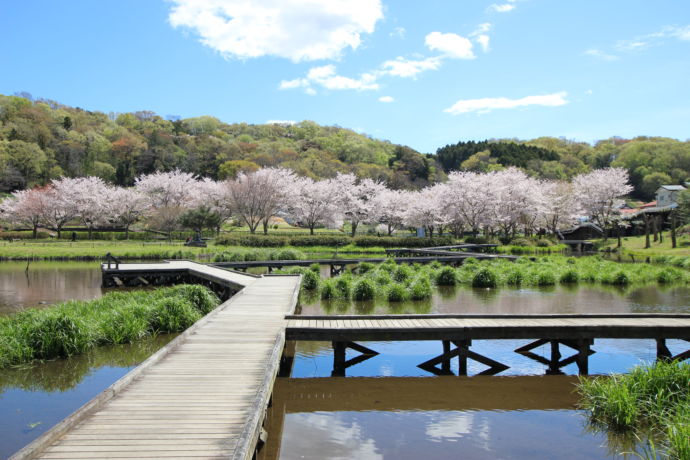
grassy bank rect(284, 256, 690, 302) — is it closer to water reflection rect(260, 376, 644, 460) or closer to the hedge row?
water reflection rect(260, 376, 644, 460)

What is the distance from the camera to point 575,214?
2197 inches

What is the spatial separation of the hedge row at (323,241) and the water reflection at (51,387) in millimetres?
32295

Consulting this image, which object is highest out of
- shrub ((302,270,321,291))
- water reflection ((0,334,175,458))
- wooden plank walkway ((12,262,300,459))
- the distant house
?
the distant house

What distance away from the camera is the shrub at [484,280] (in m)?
23.5

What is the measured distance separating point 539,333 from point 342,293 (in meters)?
10.2

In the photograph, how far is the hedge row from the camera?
146 feet

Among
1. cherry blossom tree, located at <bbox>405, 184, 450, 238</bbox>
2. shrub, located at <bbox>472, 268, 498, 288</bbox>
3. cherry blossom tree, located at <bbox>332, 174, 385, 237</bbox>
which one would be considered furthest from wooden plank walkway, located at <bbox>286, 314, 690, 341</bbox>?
cherry blossom tree, located at <bbox>332, 174, 385, 237</bbox>

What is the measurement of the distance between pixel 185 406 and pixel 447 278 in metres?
19.3

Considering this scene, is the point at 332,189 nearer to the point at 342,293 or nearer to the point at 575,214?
the point at 575,214

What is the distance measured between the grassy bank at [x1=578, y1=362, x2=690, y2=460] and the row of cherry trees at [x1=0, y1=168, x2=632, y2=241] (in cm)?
4293

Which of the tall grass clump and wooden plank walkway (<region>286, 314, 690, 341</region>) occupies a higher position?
wooden plank walkway (<region>286, 314, 690, 341</region>)

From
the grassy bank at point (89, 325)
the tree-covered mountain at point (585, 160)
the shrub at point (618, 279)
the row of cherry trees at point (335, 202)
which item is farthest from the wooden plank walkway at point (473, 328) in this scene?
the tree-covered mountain at point (585, 160)

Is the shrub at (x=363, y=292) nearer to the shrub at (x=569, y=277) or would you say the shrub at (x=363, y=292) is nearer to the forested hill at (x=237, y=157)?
the shrub at (x=569, y=277)

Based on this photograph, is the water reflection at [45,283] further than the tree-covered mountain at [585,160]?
No
